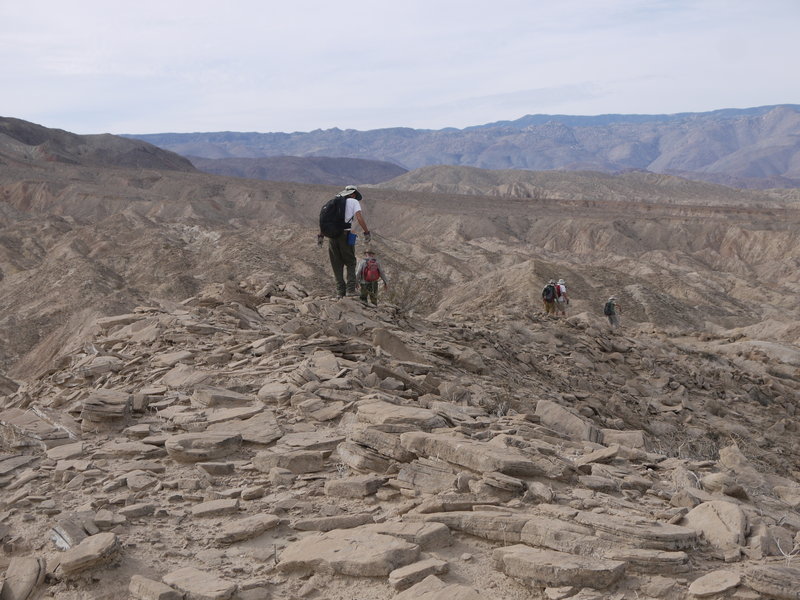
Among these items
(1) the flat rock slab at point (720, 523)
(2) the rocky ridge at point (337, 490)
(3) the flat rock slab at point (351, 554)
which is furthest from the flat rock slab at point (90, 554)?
(1) the flat rock slab at point (720, 523)

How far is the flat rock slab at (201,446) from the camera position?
15.6 ft

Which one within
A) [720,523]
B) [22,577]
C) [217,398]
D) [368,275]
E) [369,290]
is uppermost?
[368,275]

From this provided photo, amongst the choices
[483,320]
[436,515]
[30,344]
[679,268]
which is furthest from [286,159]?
[436,515]

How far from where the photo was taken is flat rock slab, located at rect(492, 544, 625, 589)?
3.12 metres

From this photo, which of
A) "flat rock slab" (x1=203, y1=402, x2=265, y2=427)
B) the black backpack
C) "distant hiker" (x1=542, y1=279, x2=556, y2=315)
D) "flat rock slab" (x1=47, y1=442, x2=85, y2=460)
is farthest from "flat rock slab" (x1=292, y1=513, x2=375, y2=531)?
"distant hiker" (x1=542, y1=279, x2=556, y2=315)

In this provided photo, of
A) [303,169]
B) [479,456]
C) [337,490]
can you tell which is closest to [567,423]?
[479,456]

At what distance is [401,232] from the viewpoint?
48.3 m

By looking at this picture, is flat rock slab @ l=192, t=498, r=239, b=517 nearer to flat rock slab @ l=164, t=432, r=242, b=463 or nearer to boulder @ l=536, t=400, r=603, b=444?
flat rock slab @ l=164, t=432, r=242, b=463

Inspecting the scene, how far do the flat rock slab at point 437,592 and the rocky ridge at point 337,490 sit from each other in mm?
14

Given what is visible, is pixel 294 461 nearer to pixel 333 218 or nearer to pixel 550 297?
pixel 333 218

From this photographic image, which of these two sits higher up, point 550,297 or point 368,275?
point 368,275

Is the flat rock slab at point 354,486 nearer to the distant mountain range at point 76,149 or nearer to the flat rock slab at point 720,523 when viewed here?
the flat rock slab at point 720,523

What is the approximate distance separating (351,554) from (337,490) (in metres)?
0.80

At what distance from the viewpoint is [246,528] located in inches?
150
